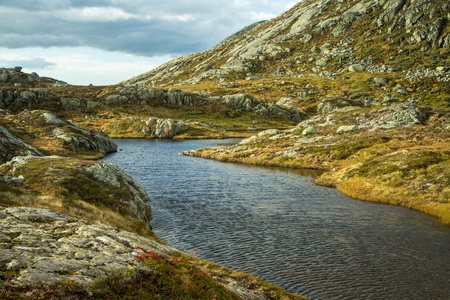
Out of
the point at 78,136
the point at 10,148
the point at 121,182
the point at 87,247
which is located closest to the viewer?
the point at 87,247

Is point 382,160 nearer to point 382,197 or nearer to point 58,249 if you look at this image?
point 382,197

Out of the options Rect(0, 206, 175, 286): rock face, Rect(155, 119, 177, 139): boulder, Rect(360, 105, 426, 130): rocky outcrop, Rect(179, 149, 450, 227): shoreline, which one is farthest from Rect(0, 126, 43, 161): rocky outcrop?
Rect(155, 119, 177, 139): boulder

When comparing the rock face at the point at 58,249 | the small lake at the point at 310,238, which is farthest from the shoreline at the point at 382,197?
the rock face at the point at 58,249

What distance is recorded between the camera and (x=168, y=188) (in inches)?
1967

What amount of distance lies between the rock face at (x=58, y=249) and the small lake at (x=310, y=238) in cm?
1077

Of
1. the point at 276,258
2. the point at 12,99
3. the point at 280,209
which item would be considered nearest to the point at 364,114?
the point at 280,209

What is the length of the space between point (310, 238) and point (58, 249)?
22.0m

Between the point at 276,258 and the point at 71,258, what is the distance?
16.3 metres

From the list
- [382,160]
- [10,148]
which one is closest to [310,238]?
[382,160]

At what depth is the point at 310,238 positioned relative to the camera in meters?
28.0

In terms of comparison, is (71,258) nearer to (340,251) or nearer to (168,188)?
(340,251)

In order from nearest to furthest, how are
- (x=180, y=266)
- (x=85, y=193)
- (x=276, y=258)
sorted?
(x=180, y=266) < (x=276, y=258) < (x=85, y=193)

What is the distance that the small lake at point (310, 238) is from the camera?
20328 mm

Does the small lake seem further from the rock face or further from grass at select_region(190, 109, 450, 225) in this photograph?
the rock face
